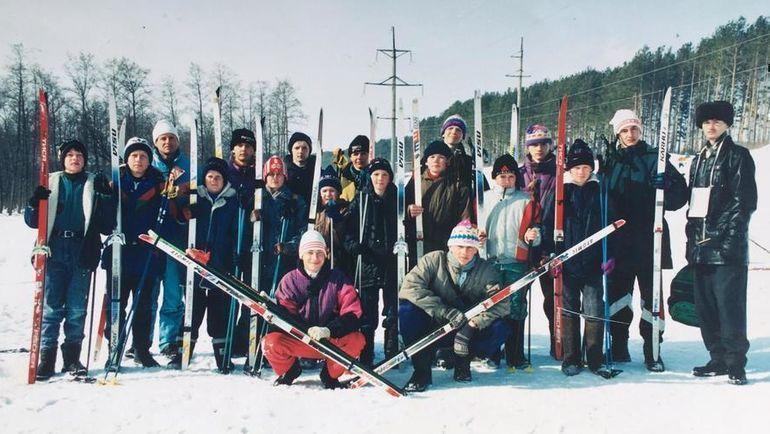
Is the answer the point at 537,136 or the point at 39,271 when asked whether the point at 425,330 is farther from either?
the point at 39,271

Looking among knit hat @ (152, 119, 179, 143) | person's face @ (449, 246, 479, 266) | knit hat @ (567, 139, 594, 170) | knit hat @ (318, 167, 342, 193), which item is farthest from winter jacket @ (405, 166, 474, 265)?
knit hat @ (152, 119, 179, 143)

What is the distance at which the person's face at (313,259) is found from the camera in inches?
159

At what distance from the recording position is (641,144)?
176 inches

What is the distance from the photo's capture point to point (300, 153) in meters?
5.44

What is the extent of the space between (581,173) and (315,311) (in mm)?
2632

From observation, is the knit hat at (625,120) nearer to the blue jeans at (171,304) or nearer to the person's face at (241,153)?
the person's face at (241,153)

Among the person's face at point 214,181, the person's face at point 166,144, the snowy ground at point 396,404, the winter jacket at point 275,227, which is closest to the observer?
the snowy ground at point 396,404

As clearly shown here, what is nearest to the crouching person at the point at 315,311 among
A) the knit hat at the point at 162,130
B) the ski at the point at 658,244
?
the knit hat at the point at 162,130

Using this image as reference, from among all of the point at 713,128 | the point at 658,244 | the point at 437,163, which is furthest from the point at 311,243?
the point at 713,128

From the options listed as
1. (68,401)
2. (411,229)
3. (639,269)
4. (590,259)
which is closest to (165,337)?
(68,401)

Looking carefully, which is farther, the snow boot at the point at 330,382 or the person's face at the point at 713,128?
the person's face at the point at 713,128

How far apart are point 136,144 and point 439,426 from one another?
3.65 metres

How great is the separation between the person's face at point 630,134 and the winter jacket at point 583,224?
481 millimetres

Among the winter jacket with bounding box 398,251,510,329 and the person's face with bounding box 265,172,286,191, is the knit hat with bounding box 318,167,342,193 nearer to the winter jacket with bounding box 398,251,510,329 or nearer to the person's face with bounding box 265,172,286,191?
the person's face with bounding box 265,172,286,191
